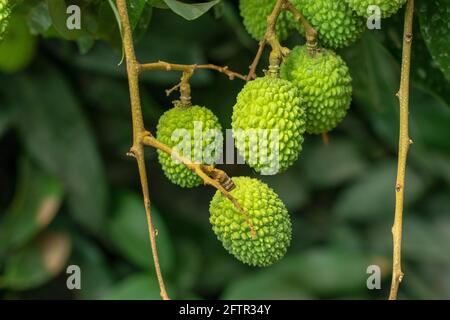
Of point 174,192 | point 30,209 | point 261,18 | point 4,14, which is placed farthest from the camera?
point 174,192

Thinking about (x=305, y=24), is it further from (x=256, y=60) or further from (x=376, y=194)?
(x=376, y=194)

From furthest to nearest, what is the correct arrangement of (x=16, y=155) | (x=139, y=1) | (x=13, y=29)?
1. (x=16, y=155)
2. (x=13, y=29)
3. (x=139, y=1)

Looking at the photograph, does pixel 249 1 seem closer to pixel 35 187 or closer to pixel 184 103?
pixel 184 103

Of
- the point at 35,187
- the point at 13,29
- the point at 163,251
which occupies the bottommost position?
the point at 163,251

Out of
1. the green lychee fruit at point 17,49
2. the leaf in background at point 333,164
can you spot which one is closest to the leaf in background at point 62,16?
the green lychee fruit at point 17,49

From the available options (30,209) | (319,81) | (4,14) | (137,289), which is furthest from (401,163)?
(30,209)

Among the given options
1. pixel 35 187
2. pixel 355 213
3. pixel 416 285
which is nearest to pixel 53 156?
pixel 35 187
